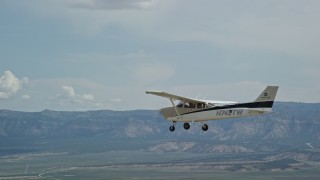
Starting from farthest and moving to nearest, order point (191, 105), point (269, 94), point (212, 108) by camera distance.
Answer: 1. point (191, 105)
2. point (212, 108)
3. point (269, 94)

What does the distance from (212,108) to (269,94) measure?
908 centimetres

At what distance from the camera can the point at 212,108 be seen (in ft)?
241

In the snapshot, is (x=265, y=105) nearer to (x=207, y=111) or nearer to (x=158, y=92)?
(x=207, y=111)

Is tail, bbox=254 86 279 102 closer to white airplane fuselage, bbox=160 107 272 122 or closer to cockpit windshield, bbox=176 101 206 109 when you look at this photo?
white airplane fuselage, bbox=160 107 272 122

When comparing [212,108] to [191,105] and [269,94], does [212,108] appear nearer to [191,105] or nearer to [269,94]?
[191,105]

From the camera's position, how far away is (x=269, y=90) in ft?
225

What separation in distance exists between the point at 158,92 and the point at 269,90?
50.1 ft

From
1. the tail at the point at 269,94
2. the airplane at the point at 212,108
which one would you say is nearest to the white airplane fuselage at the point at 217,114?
the airplane at the point at 212,108

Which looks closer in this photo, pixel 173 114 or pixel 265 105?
pixel 265 105

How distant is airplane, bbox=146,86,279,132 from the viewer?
225 ft

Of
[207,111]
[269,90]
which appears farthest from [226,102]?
[269,90]

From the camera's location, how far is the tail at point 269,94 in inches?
2676

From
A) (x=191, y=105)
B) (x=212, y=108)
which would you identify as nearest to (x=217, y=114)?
(x=212, y=108)

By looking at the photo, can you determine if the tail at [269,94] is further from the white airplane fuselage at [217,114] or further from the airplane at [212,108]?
the white airplane fuselage at [217,114]
